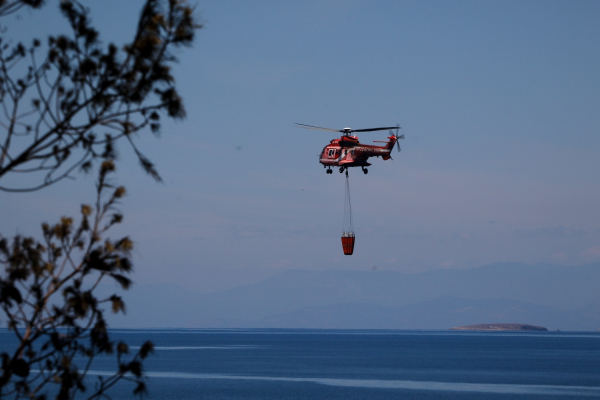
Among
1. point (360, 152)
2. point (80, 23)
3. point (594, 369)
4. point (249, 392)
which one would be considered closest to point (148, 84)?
point (80, 23)

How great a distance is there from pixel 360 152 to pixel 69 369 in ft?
101

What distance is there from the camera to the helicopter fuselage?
41.3m

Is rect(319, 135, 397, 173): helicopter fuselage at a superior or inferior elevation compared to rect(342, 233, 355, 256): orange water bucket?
superior

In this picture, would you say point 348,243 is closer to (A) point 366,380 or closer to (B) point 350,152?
(B) point 350,152

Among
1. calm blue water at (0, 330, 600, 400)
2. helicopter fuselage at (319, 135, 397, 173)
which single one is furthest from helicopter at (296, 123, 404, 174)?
calm blue water at (0, 330, 600, 400)

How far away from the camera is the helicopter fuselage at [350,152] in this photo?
4134 cm

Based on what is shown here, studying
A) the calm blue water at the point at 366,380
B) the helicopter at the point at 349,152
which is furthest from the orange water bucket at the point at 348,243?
the calm blue water at the point at 366,380

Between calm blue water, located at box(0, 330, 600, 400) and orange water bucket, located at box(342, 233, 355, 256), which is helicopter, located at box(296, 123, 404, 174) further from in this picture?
calm blue water, located at box(0, 330, 600, 400)

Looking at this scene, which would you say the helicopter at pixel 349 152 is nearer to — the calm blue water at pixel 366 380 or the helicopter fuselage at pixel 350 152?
the helicopter fuselage at pixel 350 152

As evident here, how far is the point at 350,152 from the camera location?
41.3 m

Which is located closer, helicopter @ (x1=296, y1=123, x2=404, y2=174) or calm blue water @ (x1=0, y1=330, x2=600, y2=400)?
helicopter @ (x1=296, y1=123, x2=404, y2=174)

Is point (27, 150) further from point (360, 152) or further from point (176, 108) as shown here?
point (360, 152)

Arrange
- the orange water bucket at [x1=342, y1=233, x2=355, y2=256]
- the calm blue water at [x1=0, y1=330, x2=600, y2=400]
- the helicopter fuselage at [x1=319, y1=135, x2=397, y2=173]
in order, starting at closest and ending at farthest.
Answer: the orange water bucket at [x1=342, y1=233, x2=355, y2=256], the helicopter fuselage at [x1=319, y1=135, x2=397, y2=173], the calm blue water at [x1=0, y1=330, x2=600, y2=400]

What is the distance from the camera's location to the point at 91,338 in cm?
1216
